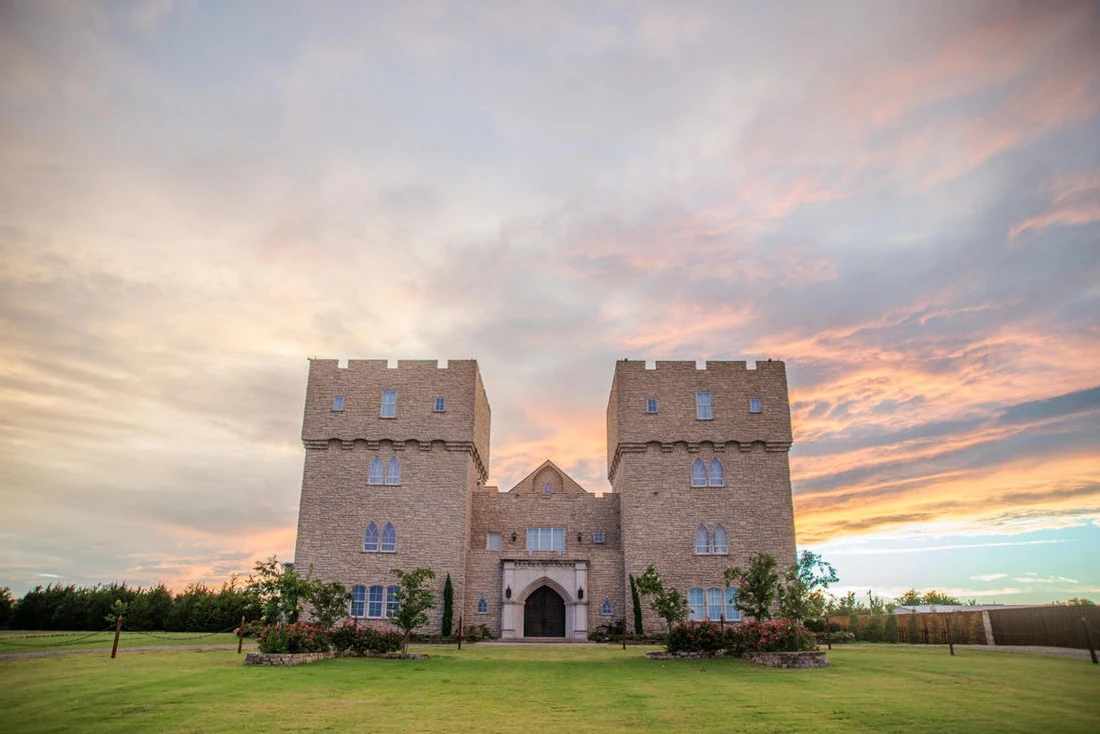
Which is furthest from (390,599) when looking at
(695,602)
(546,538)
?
(695,602)

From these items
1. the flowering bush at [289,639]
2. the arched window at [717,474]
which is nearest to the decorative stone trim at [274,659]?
the flowering bush at [289,639]

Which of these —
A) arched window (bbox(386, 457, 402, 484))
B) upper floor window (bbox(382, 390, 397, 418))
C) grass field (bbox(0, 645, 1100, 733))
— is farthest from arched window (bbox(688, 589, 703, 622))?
upper floor window (bbox(382, 390, 397, 418))

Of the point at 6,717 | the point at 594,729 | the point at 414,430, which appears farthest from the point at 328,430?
the point at 594,729

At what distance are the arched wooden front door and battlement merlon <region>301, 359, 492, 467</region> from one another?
7419 millimetres

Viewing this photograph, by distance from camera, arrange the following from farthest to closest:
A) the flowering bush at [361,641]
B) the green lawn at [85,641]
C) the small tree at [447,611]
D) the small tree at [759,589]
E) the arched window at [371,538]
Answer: the arched window at [371,538] → the small tree at [447,611] → the small tree at [759,589] → the flowering bush at [361,641] → the green lawn at [85,641]

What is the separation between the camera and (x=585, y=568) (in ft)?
105

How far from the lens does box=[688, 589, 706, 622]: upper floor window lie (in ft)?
103

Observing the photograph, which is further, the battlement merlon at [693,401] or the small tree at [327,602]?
the battlement merlon at [693,401]

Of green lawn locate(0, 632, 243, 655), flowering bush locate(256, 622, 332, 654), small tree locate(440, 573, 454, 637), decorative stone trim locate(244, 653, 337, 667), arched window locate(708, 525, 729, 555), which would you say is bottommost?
decorative stone trim locate(244, 653, 337, 667)

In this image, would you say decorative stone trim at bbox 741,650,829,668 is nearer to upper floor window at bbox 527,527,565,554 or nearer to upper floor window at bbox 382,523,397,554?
upper floor window at bbox 527,527,565,554

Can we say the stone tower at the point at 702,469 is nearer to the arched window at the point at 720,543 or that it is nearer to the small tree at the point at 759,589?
the arched window at the point at 720,543

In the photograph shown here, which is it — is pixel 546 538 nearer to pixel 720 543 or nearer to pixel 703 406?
pixel 720 543

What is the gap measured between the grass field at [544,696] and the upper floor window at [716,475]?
14.6m

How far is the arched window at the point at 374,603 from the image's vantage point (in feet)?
103
